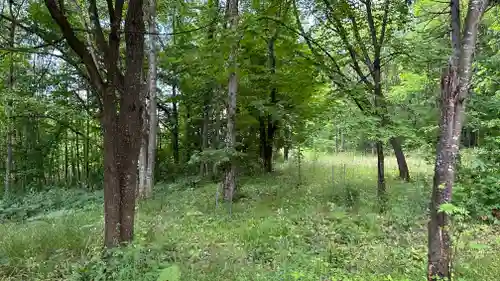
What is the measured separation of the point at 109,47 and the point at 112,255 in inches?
111

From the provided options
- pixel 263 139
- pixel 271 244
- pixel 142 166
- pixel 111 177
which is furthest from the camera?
pixel 263 139

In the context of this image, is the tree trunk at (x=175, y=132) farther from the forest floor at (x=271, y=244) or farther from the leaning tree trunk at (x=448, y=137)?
the leaning tree trunk at (x=448, y=137)

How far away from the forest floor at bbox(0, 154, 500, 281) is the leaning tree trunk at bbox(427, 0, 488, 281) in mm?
318

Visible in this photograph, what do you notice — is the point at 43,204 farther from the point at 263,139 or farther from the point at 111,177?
the point at 111,177

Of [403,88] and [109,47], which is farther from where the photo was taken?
[403,88]

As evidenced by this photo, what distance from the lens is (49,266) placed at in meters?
4.42

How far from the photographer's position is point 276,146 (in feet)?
45.8

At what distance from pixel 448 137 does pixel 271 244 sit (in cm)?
304

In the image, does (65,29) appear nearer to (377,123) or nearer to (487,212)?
(377,123)

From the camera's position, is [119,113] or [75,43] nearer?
[75,43]

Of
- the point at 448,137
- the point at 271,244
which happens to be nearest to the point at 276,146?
the point at 271,244

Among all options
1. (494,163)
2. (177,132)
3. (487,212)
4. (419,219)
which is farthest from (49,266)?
(177,132)

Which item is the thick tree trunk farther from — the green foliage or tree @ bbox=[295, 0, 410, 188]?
the green foliage

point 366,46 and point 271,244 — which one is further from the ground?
point 366,46
